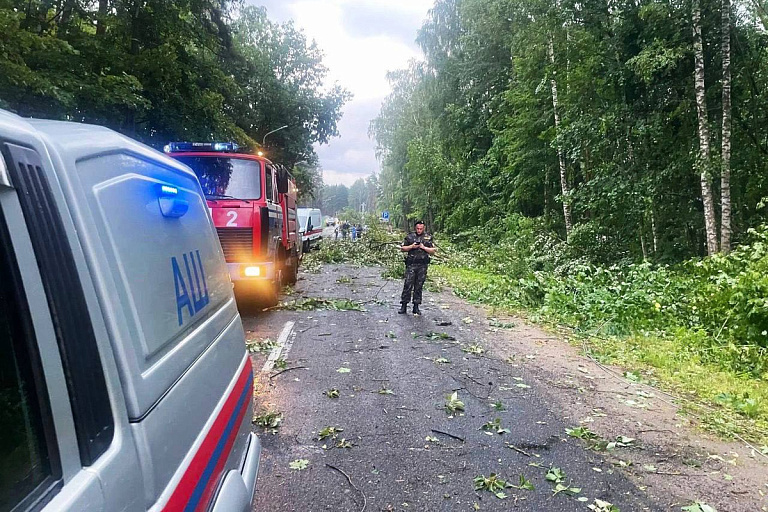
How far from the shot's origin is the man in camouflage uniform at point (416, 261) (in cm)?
984

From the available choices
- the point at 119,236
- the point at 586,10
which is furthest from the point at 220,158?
the point at 586,10

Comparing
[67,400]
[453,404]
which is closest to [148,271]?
[67,400]

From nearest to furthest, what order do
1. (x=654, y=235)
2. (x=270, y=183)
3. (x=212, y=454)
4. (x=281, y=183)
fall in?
(x=212, y=454) → (x=270, y=183) → (x=281, y=183) → (x=654, y=235)

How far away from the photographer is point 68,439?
3.82ft

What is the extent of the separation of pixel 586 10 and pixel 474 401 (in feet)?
41.7

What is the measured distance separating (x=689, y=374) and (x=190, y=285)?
242 inches

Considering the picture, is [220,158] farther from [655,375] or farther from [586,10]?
[586,10]

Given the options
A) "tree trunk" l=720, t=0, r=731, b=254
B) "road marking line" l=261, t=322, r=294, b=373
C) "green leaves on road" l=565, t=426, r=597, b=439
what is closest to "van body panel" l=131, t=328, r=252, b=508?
"green leaves on road" l=565, t=426, r=597, b=439

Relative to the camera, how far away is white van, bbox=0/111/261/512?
1122mm

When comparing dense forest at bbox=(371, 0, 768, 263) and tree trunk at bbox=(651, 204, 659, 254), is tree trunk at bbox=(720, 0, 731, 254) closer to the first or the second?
dense forest at bbox=(371, 0, 768, 263)

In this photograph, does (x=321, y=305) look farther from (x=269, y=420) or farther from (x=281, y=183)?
(x=269, y=420)

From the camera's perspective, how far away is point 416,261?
9945 mm

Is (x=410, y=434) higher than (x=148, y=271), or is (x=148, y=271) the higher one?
(x=148, y=271)

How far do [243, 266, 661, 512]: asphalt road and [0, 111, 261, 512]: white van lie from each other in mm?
1899
